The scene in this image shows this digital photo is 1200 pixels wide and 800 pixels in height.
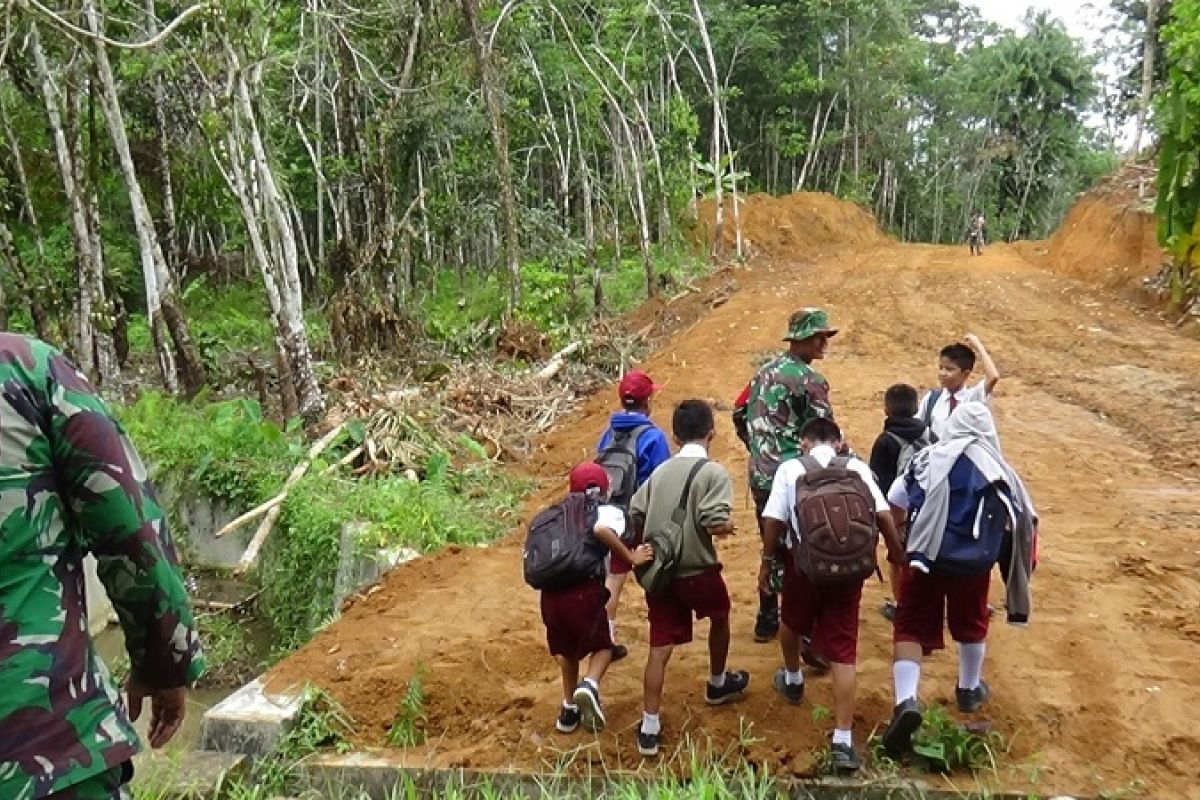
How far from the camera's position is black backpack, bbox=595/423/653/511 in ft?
16.5

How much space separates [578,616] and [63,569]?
8.84ft

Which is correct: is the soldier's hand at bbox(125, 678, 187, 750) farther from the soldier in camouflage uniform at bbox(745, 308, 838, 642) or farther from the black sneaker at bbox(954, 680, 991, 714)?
the black sneaker at bbox(954, 680, 991, 714)

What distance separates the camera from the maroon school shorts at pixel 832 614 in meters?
4.11

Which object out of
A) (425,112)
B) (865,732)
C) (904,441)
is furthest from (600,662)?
(425,112)

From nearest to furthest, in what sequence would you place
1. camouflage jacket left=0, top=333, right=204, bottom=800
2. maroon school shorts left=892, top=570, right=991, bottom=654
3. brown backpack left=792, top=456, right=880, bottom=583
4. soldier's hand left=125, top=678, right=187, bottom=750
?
camouflage jacket left=0, top=333, right=204, bottom=800, soldier's hand left=125, top=678, right=187, bottom=750, brown backpack left=792, top=456, right=880, bottom=583, maroon school shorts left=892, top=570, right=991, bottom=654

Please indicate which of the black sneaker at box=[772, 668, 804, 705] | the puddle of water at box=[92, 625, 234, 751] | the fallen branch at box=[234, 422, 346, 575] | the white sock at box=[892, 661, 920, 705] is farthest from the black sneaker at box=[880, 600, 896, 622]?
the fallen branch at box=[234, 422, 346, 575]

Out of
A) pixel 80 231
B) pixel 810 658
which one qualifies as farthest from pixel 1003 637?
pixel 80 231

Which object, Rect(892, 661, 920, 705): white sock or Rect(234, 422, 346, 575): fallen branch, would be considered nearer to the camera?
Rect(892, 661, 920, 705): white sock

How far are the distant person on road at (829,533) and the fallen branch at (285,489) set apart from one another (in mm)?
5588

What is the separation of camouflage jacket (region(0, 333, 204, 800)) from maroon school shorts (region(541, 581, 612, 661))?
246cm

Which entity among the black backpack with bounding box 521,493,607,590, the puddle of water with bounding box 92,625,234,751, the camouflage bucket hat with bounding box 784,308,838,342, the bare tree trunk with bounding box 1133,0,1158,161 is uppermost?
the bare tree trunk with bounding box 1133,0,1158,161

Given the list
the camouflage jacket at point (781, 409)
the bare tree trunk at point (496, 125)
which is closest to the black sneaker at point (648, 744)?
the camouflage jacket at point (781, 409)

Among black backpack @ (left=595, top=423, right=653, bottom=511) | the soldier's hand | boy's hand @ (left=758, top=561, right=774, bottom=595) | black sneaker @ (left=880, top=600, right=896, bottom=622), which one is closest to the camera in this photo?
the soldier's hand

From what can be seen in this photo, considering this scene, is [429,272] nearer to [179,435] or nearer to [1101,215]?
[179,435]
